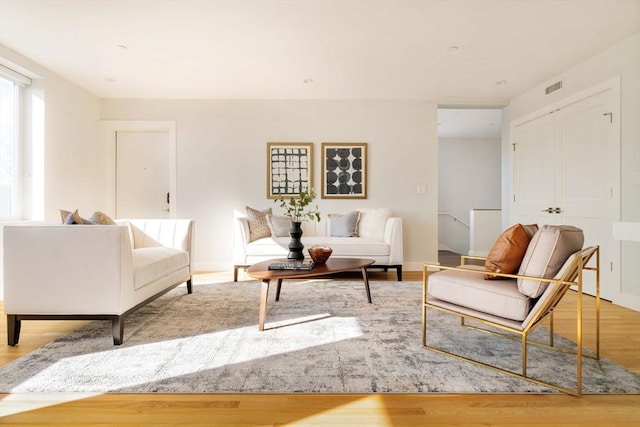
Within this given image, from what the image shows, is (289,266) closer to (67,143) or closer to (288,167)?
(288,167)

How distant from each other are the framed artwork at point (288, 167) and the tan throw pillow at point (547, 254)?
372 centimetres

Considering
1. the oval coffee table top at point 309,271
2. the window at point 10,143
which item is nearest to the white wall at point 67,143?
the window at point 10,143

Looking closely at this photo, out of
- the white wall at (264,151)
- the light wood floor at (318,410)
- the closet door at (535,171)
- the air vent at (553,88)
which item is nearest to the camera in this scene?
the light wood floor at (318,410)

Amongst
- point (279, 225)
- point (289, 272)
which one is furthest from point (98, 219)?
point (279, 225)

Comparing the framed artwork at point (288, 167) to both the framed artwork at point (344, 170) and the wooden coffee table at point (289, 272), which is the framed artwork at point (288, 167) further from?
the wooden coffee table at point (289, 272)

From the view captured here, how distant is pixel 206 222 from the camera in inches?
205

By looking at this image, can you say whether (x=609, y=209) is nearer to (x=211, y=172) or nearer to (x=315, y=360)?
(x=315, y=360)

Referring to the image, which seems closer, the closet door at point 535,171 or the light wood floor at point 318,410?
the light wood floor at point 318,410

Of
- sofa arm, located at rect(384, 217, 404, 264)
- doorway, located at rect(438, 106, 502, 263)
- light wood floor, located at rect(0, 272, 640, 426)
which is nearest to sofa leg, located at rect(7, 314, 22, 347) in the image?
light wood floor, located at rect(0, 272, 640, 426)

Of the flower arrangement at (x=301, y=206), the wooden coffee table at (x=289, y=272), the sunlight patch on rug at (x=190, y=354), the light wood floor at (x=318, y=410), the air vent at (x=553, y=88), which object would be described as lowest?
the light wood floor at (x=318, y=410)

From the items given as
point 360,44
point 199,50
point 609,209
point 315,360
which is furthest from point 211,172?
point 609,209

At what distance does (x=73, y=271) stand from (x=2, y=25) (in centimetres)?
254

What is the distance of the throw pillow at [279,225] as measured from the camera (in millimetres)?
4598

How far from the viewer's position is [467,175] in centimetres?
823
